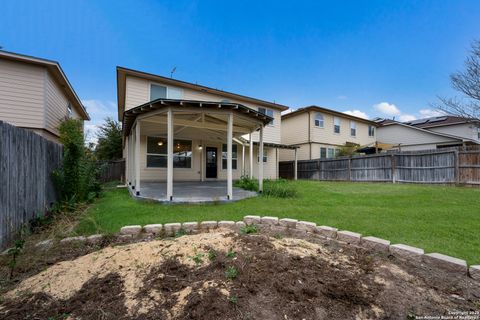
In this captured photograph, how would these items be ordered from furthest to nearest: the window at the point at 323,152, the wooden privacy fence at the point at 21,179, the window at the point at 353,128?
1. the window at the point at 353,128
2. the window at the point at 323,152
3. the wooden privacy fence at the point at 21,179

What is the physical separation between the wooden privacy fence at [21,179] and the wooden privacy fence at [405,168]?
14185 mm

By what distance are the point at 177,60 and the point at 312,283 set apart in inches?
622

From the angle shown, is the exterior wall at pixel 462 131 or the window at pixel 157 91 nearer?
the window at pixel 157 91

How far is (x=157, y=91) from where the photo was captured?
11406mm

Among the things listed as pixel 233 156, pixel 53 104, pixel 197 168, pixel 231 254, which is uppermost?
pixel 53 104

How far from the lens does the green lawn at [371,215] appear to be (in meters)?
3.47

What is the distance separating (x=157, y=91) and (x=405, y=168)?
13.0 meters

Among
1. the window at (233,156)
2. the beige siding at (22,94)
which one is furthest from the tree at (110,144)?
the beige siding at (22,94)

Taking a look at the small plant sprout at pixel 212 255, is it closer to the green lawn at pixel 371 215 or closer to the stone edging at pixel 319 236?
the stone edging at pixel 319 236

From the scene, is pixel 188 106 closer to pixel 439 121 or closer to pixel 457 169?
pixel 457 169

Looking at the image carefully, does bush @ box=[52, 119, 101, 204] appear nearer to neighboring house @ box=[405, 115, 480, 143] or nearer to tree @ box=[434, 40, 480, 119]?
tree @ box=[434, 40, 480, 119]

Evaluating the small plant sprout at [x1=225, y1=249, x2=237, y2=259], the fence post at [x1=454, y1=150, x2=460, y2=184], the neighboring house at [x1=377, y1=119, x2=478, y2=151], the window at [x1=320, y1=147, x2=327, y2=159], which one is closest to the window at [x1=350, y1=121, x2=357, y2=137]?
the neighboring house at [x1=377, y1=119, x2=478, y2=151]

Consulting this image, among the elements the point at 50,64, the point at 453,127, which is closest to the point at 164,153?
the point at 50,64

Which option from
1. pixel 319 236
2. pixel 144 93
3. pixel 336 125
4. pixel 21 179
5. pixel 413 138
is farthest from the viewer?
pixel 413 138
